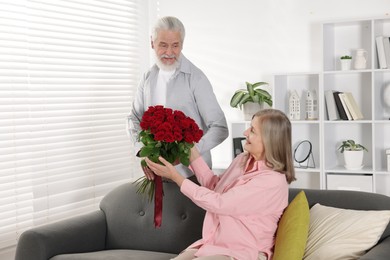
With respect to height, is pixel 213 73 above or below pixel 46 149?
above

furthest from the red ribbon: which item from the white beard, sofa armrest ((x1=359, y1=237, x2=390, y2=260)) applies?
sofa armrest ((x1=359, y1=237, x2=390, y2=260))

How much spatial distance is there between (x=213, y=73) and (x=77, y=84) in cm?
135

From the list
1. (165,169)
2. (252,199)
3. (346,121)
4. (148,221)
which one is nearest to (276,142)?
(252,199)

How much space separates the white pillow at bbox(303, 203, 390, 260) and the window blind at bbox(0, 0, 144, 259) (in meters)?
2.15

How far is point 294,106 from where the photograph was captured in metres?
5.07

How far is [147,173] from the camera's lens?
3.26m

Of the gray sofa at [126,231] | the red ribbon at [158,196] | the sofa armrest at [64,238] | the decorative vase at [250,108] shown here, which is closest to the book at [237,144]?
the decorative vase at [250,108]

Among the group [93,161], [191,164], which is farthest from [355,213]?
[93,161]

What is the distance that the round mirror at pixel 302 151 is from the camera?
5176mm

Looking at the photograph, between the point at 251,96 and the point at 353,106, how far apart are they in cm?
83

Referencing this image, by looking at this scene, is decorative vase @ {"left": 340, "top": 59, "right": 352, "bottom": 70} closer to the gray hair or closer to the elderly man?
the elderly man

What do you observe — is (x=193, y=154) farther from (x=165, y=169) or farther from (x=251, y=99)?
(x=251, y=99)

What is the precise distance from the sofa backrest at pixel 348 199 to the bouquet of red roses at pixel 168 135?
67cm

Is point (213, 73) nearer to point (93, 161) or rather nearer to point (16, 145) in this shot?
point (93, 161)
